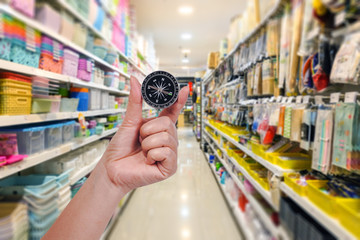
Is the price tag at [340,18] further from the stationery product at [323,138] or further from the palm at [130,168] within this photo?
the palm at [130,168]

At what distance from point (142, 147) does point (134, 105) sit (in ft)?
0.42

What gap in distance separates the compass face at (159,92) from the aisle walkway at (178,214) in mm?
1179

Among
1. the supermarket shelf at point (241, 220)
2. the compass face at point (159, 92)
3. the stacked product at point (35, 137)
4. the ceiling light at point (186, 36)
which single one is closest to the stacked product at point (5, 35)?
the stacked product at point (35, 137)

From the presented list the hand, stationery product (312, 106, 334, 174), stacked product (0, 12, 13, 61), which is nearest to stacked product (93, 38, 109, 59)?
stacked product (0, 12, 13, 61)

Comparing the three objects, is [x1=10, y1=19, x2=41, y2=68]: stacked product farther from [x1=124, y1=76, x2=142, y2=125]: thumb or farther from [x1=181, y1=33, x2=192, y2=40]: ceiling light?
[x1=181, y1=33, x2=192, y2=40]: ceiling light

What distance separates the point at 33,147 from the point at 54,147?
213 mm

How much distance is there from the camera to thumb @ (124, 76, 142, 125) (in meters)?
0.62

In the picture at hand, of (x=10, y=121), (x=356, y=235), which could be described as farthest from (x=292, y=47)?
(x=10, y=121)

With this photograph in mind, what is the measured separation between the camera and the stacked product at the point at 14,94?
937 millimetres

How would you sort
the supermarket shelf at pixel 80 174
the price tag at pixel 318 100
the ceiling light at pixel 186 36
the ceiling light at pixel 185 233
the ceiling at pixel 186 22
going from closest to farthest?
the price tag at pixel 318 100, the supermarket shelf at pixel 80 174, the ceiling light at pixel 185 233, the ceiling at pixel 186 22, the ceiling light at pixel 186 36

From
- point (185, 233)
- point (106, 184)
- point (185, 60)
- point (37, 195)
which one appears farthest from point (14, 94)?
point (185, 60)

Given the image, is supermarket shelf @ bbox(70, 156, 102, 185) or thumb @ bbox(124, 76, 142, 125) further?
supermarket shelf @ bbox(70, 156, 102, 185)

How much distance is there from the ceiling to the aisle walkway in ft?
5.79

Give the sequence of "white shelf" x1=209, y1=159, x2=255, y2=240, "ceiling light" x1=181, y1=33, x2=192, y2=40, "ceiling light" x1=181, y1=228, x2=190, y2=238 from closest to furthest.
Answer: "white shelf" x1=209, y1=159, x2=255, y2=240 < "ceiling light" x1=181, y1=228, x2=190, y2=238 < "ceiling light" x1=181, y1=33, x2=192, y2=40
